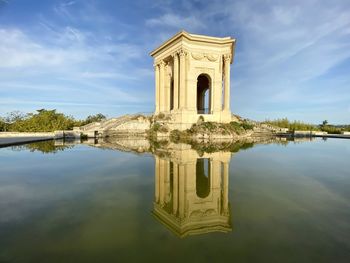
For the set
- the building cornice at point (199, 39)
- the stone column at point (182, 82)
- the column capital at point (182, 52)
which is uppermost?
the building cornice at point (199, 39)

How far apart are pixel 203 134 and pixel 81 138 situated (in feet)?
42.4

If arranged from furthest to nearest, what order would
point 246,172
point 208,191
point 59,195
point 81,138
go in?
point 81,138, point 246,172, point 208,191, point 59,195

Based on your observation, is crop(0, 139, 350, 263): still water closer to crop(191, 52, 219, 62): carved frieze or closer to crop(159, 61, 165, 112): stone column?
crop(191, 52, 219, 62): carved frieze

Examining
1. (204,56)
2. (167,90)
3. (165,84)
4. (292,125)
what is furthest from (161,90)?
(292,125)

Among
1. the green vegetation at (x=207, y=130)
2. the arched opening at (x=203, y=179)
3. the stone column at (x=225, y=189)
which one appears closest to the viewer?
the stone column at (x=225, y=189)

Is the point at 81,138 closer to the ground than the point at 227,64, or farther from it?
closer to the ground

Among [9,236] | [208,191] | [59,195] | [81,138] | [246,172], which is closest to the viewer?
[9,236]

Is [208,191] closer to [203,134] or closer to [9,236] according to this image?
[9,236]

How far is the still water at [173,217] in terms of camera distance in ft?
9.82

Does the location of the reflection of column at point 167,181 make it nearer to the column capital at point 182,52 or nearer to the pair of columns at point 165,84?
the pair of columns at point 165,84

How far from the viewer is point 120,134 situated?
28844mm

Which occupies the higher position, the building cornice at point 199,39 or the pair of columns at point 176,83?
the building cornice at point 199,39

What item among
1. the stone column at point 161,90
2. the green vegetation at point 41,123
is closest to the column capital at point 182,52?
the stone column at point 161,90

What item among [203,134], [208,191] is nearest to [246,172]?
[208,191]
